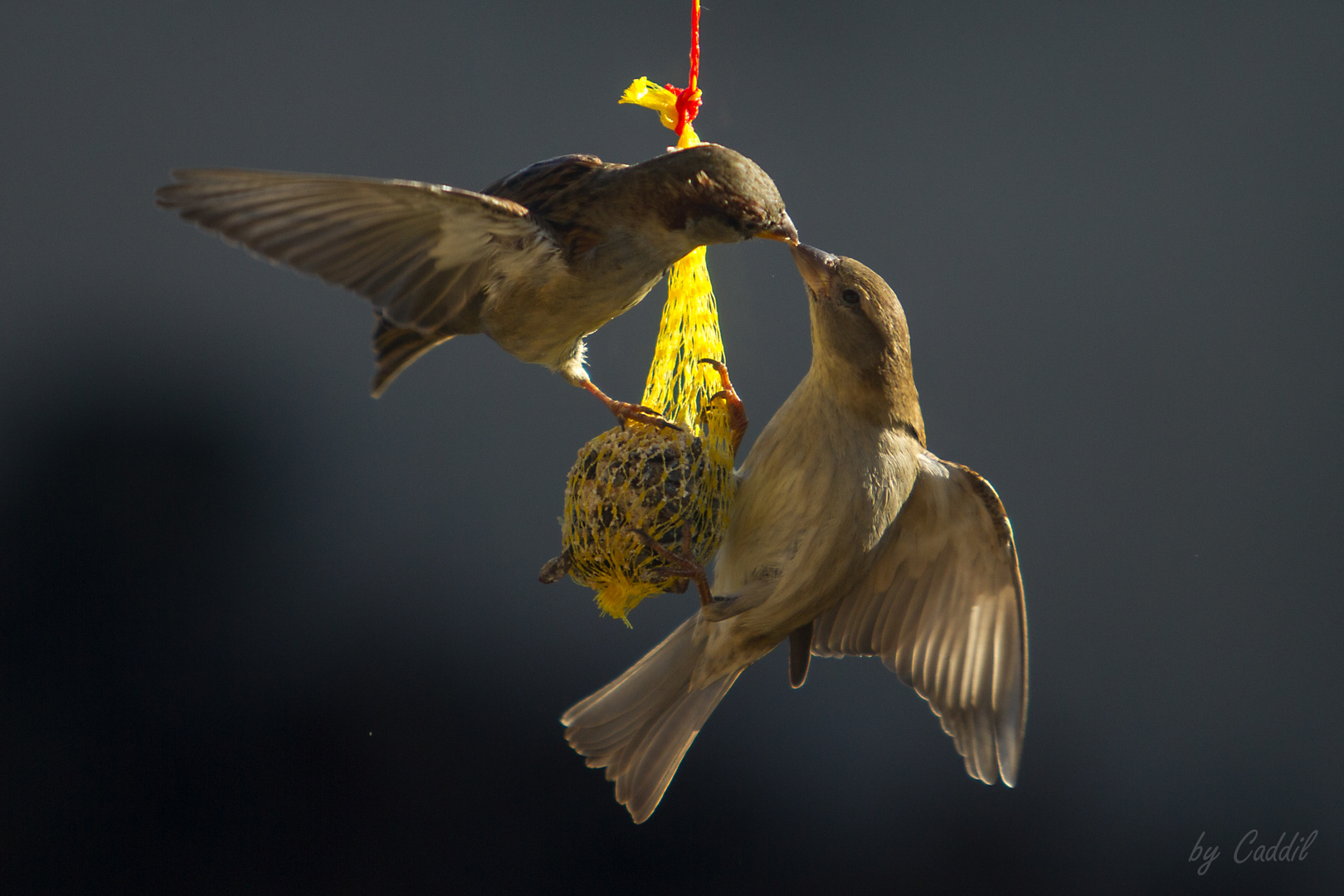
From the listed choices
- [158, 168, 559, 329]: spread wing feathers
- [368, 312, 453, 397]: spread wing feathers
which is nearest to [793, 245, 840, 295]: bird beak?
[158, 168, 559, 329]: spread wing feathers

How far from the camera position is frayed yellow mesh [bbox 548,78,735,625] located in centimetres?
121

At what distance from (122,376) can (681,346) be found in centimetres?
146

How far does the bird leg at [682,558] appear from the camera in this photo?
1.18 metres

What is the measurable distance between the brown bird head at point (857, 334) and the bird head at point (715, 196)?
245 millimetres

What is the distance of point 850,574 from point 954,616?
10.0 inches

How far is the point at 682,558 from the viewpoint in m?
1.21

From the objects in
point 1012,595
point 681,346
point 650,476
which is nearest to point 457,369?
point 681,346

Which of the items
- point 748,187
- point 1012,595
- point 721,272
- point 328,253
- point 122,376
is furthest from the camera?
point 721,272

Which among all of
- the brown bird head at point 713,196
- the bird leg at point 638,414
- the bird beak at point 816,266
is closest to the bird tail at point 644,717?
the bird leg at point 638,414

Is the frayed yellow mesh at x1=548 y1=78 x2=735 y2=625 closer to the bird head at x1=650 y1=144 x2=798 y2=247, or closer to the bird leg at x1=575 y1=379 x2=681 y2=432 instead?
the bird leg at x1=575 y1=379 x2=681 y2=432

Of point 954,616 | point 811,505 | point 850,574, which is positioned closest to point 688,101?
point 811,505

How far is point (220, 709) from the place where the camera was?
2158 millimetres

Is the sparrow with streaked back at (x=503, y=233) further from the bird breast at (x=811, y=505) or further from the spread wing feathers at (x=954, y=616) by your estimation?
the spread wing feathers at (x=954, y=616)

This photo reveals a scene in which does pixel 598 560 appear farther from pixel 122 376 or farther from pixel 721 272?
pixel 122 376
